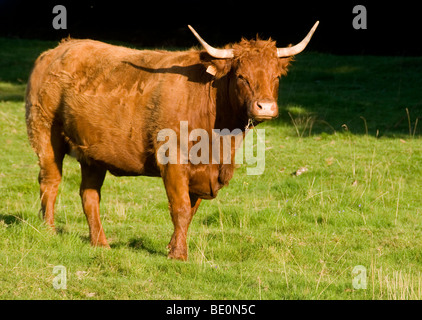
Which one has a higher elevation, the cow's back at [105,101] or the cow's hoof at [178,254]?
the cow's back at [105,101]

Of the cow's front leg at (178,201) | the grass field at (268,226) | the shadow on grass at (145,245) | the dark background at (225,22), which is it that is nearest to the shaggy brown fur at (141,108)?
the cow's front leg at (178,201)

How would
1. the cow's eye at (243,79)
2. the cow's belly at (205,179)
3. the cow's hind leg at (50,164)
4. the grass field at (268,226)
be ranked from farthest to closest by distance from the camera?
the cow's hind leg at (50,164) → the cow's belly at (205,179) → the cow's eye at (243,79) → the grass field at (268,226)

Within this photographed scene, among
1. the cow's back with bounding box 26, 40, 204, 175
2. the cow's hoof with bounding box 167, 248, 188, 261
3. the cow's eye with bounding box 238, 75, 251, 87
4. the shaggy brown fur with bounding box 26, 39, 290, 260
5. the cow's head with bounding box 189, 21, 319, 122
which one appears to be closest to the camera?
the cow's head with bounding box 189, 21, 319, 122

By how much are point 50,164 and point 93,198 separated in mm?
746

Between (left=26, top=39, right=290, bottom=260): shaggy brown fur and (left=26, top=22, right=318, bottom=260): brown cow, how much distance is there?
0.4 inches

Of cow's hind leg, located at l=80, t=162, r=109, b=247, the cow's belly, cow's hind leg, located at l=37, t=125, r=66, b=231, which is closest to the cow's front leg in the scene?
the cow's belly

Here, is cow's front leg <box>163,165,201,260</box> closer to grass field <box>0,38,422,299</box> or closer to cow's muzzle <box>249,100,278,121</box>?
grass field <box>0,38,422,299</box>

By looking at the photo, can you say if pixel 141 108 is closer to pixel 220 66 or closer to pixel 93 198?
pixel 220 66

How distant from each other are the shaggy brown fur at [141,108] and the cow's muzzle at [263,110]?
0.08 feet

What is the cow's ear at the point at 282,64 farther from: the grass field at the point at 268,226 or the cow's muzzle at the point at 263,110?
the grass field at the point at 268,226

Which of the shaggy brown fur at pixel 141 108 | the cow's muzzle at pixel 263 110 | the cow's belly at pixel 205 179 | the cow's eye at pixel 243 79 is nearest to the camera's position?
the cow's muzzle at pixel 263 110

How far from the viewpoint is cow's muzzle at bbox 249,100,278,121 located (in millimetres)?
7305

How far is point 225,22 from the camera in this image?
28.1m

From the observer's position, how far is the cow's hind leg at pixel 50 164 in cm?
926
